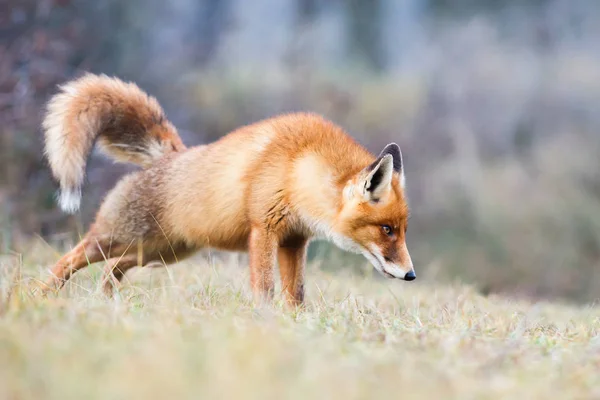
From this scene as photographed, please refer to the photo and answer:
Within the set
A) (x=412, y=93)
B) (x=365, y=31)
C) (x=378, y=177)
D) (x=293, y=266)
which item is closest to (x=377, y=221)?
(x=378, y=177)

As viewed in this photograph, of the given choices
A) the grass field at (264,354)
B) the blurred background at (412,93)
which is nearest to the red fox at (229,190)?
the grass field at (264,354)

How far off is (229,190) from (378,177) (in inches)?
49.3

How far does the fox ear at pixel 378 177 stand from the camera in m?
5.51

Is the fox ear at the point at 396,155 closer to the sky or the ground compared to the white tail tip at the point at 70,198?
closer to the sky

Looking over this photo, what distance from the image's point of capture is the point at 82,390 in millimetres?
2518

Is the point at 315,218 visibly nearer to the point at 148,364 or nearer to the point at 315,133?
the point at 315,133

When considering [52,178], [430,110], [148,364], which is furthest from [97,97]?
[430,110]

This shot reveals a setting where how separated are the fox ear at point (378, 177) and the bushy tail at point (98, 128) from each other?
217cm

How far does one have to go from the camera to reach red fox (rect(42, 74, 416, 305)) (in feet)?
18.7

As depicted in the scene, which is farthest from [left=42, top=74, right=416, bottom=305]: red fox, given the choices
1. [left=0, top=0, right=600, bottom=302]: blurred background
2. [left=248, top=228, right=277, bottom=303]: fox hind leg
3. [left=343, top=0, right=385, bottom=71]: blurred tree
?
[left=343, top=0, right=385, bottom=71]: blurred tree

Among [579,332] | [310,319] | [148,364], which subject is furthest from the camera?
[579,332]

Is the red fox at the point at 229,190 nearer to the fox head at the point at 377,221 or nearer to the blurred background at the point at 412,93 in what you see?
the fox head at the point at 377,221

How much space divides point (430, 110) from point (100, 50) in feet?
26.0

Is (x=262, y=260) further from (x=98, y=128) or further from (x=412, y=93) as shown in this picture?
(x=412, y=93)
